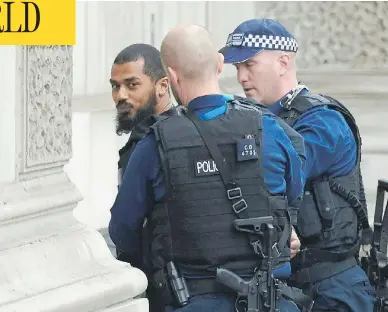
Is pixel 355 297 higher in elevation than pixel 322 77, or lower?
lower

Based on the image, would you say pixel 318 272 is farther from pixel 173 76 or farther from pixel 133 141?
pixel 173 76

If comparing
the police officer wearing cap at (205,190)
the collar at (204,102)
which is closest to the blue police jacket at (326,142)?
the police officer wearing cap at (205,190)

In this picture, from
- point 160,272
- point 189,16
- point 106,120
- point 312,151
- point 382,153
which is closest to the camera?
point 160,272

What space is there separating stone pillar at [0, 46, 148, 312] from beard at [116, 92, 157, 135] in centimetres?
53

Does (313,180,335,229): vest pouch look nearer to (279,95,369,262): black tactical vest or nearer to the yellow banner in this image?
(279,95,369,262): black tactical vest

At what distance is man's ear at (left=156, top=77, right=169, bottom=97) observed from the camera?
4703 mm

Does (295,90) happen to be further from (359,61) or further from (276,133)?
(359,61)

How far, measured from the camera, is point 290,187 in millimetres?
3918

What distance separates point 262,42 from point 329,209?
0.70m

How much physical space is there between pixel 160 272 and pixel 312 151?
94 centimetres

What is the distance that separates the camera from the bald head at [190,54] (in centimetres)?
377

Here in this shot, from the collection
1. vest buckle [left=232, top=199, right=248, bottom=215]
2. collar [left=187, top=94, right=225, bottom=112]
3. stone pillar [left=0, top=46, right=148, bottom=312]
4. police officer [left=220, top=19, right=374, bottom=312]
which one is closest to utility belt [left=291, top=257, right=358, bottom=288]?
police officer [left=220, top=19, right=374, bottom=312]

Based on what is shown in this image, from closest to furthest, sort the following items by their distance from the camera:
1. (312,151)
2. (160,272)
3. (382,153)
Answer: (160,272)
(312,151)
(382,153)

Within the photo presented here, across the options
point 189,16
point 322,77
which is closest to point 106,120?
point 189,16
